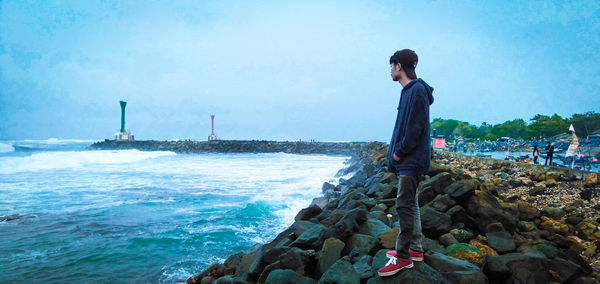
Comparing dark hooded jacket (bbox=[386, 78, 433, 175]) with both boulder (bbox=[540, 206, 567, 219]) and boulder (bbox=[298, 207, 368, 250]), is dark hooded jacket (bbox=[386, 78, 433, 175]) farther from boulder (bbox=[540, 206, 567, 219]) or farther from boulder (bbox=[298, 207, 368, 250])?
boulder (bbox=[540, 206, 567, 219])

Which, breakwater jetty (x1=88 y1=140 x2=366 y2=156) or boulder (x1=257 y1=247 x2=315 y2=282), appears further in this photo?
breakwater jetty (x1=88 y1=140 x2=366 y2=156)

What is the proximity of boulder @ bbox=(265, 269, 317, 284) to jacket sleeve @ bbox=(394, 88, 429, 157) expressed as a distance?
1.35m

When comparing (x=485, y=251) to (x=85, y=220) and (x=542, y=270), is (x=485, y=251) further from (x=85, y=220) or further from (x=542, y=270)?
(x=85, y=220)

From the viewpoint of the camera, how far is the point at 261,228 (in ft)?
19.8

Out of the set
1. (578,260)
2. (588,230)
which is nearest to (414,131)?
(578,260)

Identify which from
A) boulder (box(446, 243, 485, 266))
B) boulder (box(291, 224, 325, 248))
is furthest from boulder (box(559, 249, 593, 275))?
boulder (box(291, 224, 325, 248))

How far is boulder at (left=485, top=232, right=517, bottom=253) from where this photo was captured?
295 centimetres

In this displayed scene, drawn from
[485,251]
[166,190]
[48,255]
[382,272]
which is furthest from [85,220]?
[485,251]

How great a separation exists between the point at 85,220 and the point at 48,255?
201cm

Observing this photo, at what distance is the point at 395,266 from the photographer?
213 centimetres

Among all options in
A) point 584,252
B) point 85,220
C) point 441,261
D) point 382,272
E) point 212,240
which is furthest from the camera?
point 85,220

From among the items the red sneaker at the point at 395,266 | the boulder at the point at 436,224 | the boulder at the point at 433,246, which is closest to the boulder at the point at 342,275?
the red sneaker at the point at 395,266

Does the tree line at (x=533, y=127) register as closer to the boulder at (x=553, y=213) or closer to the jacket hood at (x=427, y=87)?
the boulder at (x=553, y=213)

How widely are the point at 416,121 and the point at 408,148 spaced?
0.62ft
